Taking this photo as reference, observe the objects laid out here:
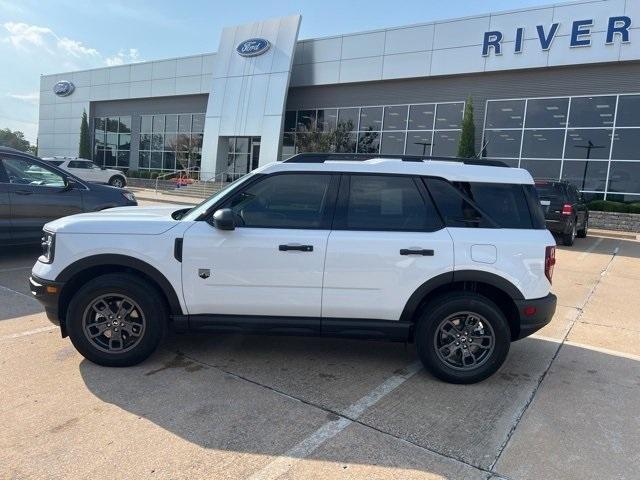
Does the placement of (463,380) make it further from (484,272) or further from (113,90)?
(113,90)

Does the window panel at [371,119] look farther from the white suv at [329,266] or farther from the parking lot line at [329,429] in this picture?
the parking lot line at [329,429]

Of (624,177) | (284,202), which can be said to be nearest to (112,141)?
(624,177)

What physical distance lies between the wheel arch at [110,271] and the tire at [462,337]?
6.75 feet

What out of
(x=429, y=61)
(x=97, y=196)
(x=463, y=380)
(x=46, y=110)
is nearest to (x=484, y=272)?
(x=463, y=380)

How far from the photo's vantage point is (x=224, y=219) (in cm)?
379

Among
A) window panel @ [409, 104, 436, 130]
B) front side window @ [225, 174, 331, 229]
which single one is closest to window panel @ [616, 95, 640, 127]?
window panel @ [409, 104, 436, 130]

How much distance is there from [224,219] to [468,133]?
19841 millimetres

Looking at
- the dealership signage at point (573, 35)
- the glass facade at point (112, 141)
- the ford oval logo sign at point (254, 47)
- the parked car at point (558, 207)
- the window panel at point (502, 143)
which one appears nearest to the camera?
the parked car at point (558, 207)

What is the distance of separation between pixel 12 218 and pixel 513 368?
7.29 m

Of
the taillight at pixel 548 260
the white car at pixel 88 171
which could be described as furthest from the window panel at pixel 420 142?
the taillight at pixel 548 260

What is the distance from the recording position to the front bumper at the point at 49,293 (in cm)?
404

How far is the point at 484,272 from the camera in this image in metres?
3.96

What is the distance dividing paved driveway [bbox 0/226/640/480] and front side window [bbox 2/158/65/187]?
11.0 feet

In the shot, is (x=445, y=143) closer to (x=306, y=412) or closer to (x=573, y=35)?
(x=573, y=35)
